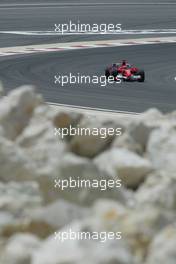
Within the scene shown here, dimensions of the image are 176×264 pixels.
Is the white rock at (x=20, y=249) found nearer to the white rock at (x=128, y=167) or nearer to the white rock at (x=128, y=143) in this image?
the white rock at (x=128, y=167)

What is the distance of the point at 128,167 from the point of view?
36.6 ft

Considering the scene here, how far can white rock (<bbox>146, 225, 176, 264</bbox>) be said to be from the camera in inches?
317

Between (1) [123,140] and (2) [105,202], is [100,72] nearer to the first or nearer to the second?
(1) [123,140]

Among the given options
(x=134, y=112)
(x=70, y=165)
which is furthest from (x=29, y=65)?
(x=70, y=165)

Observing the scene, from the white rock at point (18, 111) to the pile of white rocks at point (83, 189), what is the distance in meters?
0.01

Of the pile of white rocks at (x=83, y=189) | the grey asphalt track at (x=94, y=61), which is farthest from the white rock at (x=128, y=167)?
the grey asphalt track at (x=94, y=61)

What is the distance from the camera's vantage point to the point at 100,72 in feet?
109

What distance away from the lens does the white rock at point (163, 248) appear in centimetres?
806

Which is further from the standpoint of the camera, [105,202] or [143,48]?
[143,48]

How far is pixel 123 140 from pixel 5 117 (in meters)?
1.47

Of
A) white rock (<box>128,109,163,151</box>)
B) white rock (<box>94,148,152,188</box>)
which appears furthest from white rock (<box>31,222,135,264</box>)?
white rock (<box>128,109,163,151</box>)

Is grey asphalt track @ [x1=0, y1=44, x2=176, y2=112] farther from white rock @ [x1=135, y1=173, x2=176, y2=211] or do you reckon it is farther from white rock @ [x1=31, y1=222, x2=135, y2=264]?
white rock @ [x1=31, y1=222, x2=135, y2=264]

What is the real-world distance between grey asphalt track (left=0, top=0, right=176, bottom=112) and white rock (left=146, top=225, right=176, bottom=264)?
16.2m

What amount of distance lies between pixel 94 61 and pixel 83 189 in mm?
25977
